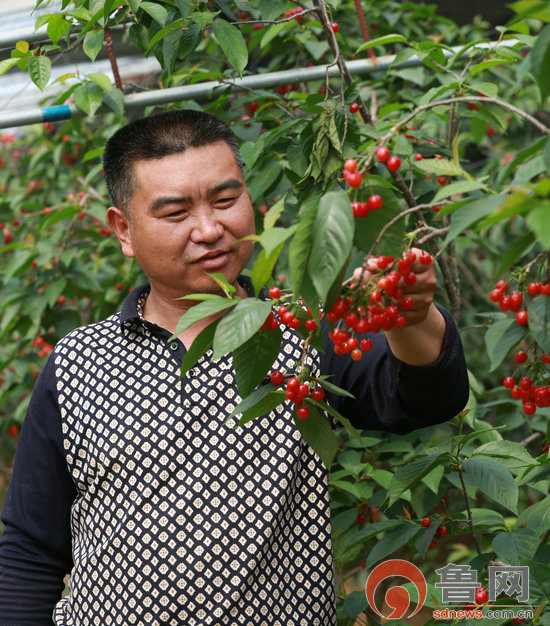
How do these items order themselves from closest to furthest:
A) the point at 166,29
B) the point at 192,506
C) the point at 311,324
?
the point at 311,324 → the point at 192,506 → the point at 166,29

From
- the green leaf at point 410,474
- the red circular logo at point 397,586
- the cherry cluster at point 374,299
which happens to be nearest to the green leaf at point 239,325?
the cherry cluster at point 374,299

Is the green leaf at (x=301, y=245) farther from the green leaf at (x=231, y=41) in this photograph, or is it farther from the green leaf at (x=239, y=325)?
the green leaf at (x=231, y=41)

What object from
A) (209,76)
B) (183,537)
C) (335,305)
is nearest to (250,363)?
(335,305)

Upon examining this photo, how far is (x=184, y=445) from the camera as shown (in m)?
1.60

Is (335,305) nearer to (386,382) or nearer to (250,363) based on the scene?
(250,363)

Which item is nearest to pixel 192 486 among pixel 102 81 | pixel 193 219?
pixel 193 219

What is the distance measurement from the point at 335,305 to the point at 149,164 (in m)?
0.81

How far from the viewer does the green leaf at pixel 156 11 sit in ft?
5.54

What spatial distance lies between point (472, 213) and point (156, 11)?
1.09m

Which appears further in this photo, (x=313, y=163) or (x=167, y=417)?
(x=167, y=417)

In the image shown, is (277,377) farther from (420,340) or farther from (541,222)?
(541,222)

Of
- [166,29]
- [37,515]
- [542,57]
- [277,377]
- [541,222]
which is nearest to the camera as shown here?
[541,222]

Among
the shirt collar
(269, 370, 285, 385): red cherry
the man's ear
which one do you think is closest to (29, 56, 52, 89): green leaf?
the man's ear

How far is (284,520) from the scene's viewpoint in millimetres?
1603
